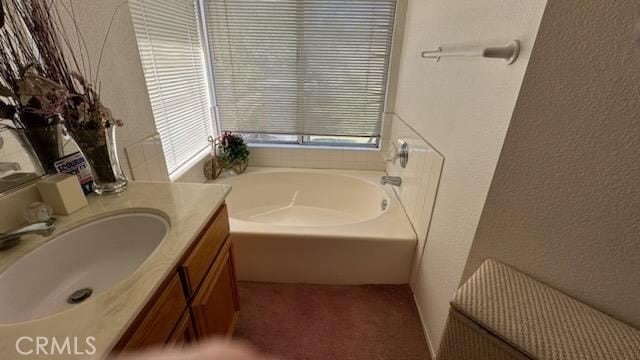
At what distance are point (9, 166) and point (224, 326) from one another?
3.05 ft

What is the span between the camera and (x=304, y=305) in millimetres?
1588

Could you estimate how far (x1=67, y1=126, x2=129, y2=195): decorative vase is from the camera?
90 cm

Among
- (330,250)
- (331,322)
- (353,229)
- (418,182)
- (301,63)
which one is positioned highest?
(301,63)

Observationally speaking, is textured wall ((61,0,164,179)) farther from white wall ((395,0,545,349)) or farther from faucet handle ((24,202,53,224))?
white wall ((395,0,545,349))

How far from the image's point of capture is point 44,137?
850 mm

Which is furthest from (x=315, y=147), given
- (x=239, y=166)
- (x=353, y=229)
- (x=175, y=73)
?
(x=175, y=73)

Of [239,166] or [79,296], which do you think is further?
[239,166]

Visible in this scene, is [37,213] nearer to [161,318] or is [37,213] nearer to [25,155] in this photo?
[25,155]

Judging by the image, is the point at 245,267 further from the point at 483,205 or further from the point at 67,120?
the point at 483,205

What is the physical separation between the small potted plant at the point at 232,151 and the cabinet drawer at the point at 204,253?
131 cm

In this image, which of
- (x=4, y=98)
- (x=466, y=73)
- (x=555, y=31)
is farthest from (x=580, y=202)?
(x=4, y=98)

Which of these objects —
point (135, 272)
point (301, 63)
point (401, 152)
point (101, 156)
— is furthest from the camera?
point (301, 63)

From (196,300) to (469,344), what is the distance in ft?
2.96

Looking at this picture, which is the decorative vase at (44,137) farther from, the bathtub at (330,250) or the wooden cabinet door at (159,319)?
the bathtub at (330,250)
